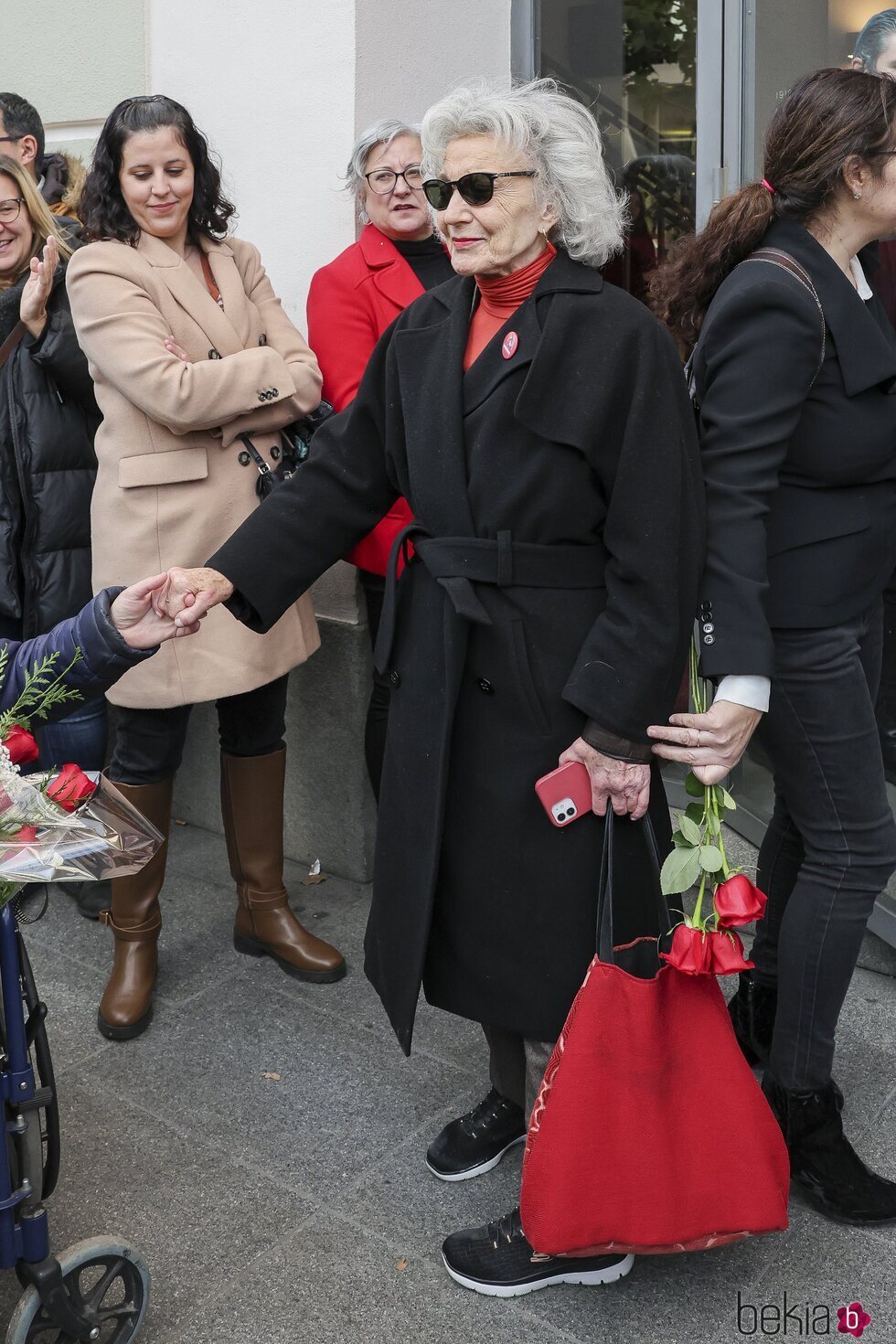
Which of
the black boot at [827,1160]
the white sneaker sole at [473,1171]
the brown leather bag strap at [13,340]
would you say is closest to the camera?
the black boot at [827,1160]

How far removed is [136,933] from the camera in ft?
12.0

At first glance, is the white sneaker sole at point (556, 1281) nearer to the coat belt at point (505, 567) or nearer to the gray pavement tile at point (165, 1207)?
the gray pavement tile at point (165, 1207)

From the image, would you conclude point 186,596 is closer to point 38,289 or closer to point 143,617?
point 143,617

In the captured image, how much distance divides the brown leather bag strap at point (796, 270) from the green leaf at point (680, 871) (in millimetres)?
873

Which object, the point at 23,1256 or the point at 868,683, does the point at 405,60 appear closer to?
the point at 868,683

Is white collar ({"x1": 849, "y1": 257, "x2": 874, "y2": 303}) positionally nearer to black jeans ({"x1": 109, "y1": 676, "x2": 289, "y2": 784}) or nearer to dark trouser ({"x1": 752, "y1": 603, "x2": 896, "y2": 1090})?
dark trouser ({"x1": 752, "y1": 603, "x2": 896, "y2": 1090})

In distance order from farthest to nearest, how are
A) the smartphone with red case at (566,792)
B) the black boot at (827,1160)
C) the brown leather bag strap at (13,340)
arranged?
the brown leather bag strap at (13,340) → the black boot at (827,1160) → the smartphone with red case at (566,792)

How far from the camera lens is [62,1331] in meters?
2.30

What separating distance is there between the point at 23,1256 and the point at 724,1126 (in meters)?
1.18

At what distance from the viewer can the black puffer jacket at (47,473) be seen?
3711 mm

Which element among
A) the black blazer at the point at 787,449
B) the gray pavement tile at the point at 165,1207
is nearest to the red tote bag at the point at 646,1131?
the black blazer at the point at 787,449

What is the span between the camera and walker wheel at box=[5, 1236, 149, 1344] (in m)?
2.23

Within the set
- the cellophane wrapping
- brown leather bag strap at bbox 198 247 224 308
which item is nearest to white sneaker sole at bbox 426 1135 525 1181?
the cellophane wrapping

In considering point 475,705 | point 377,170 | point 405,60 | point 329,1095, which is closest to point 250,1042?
point 329,1095
